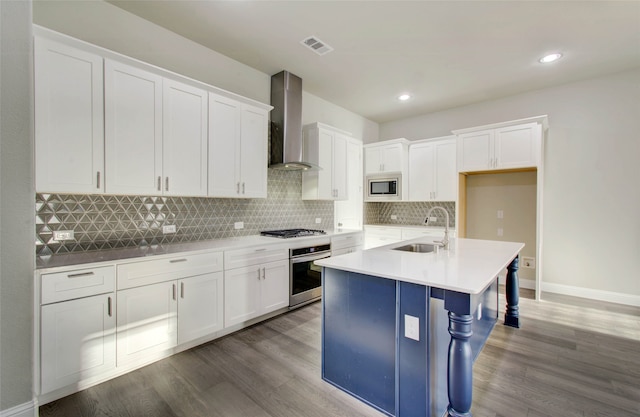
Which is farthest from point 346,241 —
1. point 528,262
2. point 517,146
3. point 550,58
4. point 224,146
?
point 550,58

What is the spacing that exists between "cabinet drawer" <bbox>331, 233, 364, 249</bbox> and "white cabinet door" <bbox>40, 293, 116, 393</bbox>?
2.48 m

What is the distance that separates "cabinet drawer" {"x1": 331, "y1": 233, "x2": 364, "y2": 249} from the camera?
379 centimetres

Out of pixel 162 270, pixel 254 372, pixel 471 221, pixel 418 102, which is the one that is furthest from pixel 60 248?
pixel 471 221

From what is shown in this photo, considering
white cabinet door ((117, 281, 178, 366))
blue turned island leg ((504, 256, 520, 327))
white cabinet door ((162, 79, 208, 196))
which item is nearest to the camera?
white cabinet door ((117, 281, 178, 366))

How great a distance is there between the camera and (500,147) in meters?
4.01

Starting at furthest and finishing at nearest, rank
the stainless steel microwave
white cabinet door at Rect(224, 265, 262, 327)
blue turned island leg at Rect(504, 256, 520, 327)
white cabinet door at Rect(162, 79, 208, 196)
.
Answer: the stainless steel microwave < blue turned island leg at Rect(504, 256, 520, 327) < white cabinet door at Rect(224, 265, 262, 327) < white cabinet door at Rect(162, 79, 208, 196)

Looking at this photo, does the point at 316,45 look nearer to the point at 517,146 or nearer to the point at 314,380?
the point at 517,146

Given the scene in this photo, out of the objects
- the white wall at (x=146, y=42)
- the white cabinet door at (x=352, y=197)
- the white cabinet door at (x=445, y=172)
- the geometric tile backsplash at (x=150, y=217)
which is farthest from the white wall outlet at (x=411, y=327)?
the white cabinet door at (x=445, y=172)

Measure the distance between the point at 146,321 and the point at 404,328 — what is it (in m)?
1.92

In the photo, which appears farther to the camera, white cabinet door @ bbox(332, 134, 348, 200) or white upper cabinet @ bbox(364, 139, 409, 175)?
white upper cabinet @ bbox(364, 139, 409, 175)

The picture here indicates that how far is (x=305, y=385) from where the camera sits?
197 centimetres

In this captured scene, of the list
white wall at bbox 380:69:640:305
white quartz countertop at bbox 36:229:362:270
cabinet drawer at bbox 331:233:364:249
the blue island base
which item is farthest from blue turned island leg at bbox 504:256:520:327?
white quartz countertop at bbox 36:229:362:270

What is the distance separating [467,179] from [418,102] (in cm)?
158

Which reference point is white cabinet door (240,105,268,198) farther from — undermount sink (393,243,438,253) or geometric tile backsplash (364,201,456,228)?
geometric tile backsplash (364,201,456,228)
